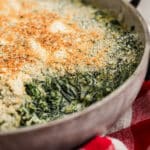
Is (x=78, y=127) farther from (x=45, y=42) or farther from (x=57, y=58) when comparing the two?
(x=45, y=42)

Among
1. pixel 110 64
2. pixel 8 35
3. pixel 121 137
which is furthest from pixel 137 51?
pixel 8 35

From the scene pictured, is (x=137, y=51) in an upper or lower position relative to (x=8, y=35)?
upper

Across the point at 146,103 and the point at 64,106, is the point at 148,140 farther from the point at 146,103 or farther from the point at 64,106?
the point at 64,106

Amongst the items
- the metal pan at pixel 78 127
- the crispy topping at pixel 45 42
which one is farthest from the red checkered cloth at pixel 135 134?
the crispy topping at pixel 45 42

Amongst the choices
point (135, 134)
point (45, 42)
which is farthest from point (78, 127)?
point (45, 42)

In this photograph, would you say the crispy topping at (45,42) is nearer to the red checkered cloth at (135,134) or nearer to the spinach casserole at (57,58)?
the spinach casserole at (57,58)

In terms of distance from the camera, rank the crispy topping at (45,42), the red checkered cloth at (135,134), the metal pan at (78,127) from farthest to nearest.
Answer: the crispy topping at (45,42), the red checkered cloth at (135,134), the metal pan at (78,127)

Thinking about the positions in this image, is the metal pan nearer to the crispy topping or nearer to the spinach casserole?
the spinach casserole
